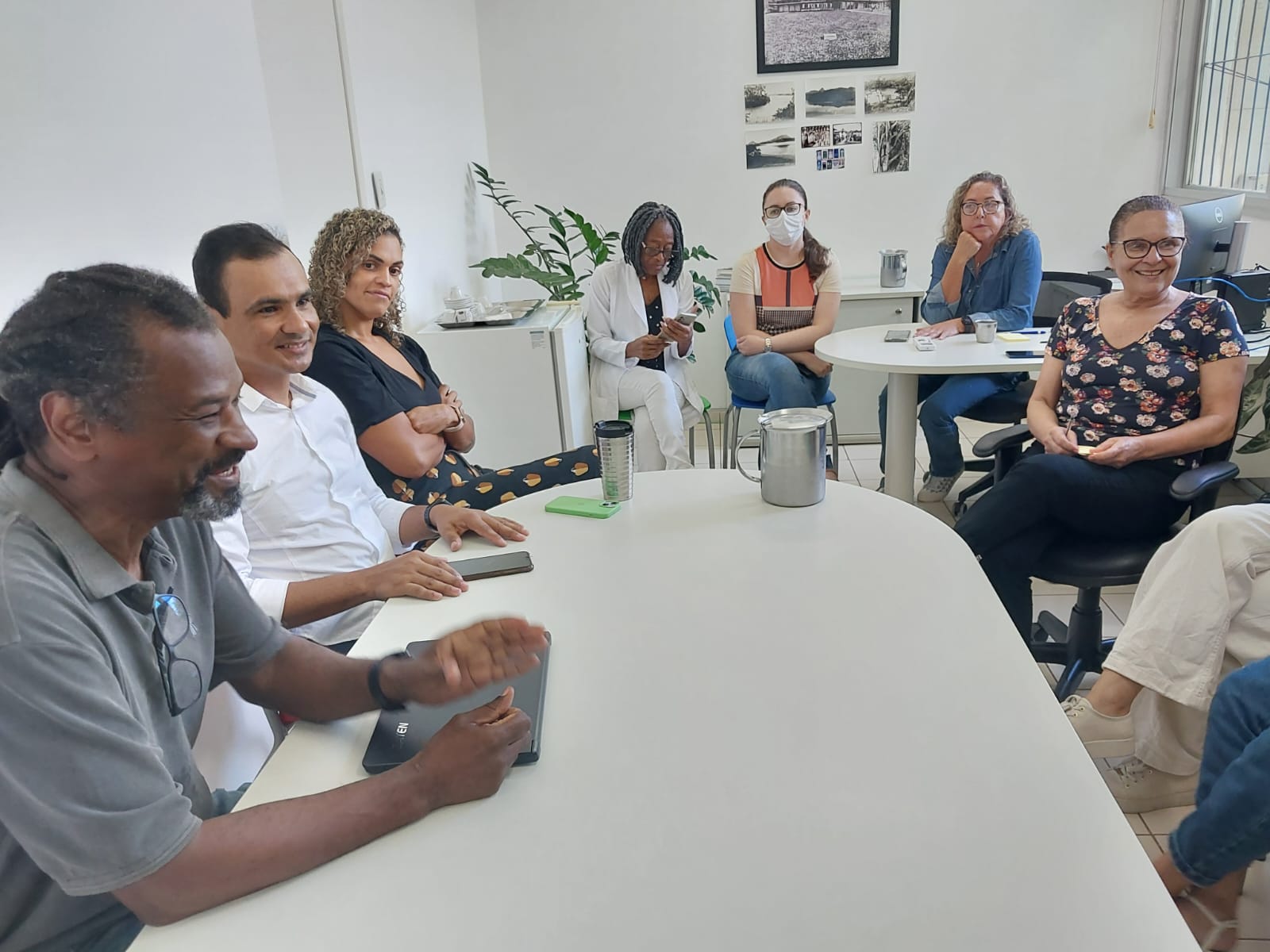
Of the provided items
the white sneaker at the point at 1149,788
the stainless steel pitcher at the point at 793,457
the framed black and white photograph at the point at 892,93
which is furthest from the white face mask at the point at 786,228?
the white sneaker at the point at 1149,788

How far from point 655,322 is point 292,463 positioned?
7.45ft

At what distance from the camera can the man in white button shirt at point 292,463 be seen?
64.0 inches

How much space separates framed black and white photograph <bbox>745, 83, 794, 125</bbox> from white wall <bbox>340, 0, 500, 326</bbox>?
59.3 inches

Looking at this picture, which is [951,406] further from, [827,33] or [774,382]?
[827,33]

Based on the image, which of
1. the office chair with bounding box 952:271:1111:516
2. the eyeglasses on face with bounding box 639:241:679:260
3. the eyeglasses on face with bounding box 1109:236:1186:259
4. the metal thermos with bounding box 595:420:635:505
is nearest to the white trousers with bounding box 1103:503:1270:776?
the eyeglasses on face with bounding box 1109:236:1186:259

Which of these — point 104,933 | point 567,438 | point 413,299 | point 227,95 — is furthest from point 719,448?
point 104,933

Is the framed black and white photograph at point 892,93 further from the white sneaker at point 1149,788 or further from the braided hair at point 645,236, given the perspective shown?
the white sneaker at point 1149,788

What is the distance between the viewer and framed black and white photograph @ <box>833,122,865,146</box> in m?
4.95

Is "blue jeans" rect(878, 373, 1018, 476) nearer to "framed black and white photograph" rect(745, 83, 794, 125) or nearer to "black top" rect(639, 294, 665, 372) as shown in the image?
"black top" rect(639, 294, 665, 372)

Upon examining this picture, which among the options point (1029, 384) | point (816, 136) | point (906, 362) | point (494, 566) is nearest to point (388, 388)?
point (494, 566)

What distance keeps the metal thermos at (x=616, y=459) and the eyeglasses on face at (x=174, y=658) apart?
85 centimetres

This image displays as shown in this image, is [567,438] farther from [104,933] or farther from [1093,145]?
[1093,145]

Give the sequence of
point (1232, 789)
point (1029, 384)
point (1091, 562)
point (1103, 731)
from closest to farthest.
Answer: point (1232, 789) → point (1103, 731) → point (1091, 562) → point (1029, 384)

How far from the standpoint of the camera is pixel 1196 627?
1669mm
